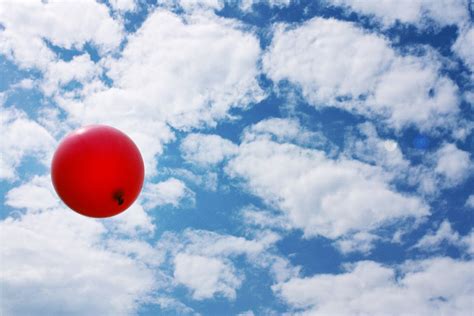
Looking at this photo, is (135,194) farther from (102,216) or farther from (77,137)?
(77,137)

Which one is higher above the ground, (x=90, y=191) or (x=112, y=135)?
(x=112, y=135)

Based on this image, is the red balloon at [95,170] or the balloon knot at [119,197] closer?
the red balloon at [95,170]

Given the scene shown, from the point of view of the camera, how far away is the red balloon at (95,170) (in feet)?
21.6

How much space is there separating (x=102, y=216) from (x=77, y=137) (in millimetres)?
1296

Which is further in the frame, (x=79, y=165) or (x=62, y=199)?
(x=62, y=199)

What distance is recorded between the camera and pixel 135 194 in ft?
23.6

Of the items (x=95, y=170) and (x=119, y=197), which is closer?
(x=95, y=170)

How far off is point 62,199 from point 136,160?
48.2 inches

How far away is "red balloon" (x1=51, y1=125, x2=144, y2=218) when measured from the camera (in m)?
6.59

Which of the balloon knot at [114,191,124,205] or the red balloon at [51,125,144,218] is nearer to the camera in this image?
the red balloon at [51,125,144,218]

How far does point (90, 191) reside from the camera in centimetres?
664

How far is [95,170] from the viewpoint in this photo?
21.6ft

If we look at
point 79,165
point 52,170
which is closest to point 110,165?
point 79,165

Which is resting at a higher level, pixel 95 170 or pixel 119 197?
pixel 95 170
